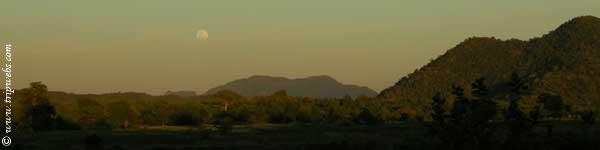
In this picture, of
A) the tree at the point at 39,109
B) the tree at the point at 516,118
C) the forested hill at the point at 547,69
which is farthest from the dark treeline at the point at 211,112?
the tree at the point at 516,118

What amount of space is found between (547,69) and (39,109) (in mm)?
106632

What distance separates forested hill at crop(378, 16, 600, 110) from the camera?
149 metres

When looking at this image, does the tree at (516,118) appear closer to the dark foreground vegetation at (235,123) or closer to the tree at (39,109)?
the dark foreground vegetation at (235,123)

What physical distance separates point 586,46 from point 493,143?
146 metres

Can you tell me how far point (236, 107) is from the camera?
143500mm

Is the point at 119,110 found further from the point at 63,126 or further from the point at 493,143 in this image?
the point at 493,143

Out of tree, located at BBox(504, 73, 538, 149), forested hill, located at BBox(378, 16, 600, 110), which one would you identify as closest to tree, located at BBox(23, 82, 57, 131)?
forested hill, located at BBox(378, 16, 600, 110)

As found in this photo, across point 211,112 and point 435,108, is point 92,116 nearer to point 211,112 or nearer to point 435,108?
point 211,112

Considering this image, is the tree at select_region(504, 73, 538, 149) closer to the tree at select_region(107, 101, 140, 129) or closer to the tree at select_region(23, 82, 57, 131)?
the tree at select_region(23, 82, 57, 131)

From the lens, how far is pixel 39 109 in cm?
10638

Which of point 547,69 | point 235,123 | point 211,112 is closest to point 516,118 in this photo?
point 235,123

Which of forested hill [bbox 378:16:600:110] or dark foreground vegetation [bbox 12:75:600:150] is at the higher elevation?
forested hill [bbox 378:16:600:110]

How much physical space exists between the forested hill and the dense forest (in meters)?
0.22

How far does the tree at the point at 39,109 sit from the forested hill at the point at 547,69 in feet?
250
